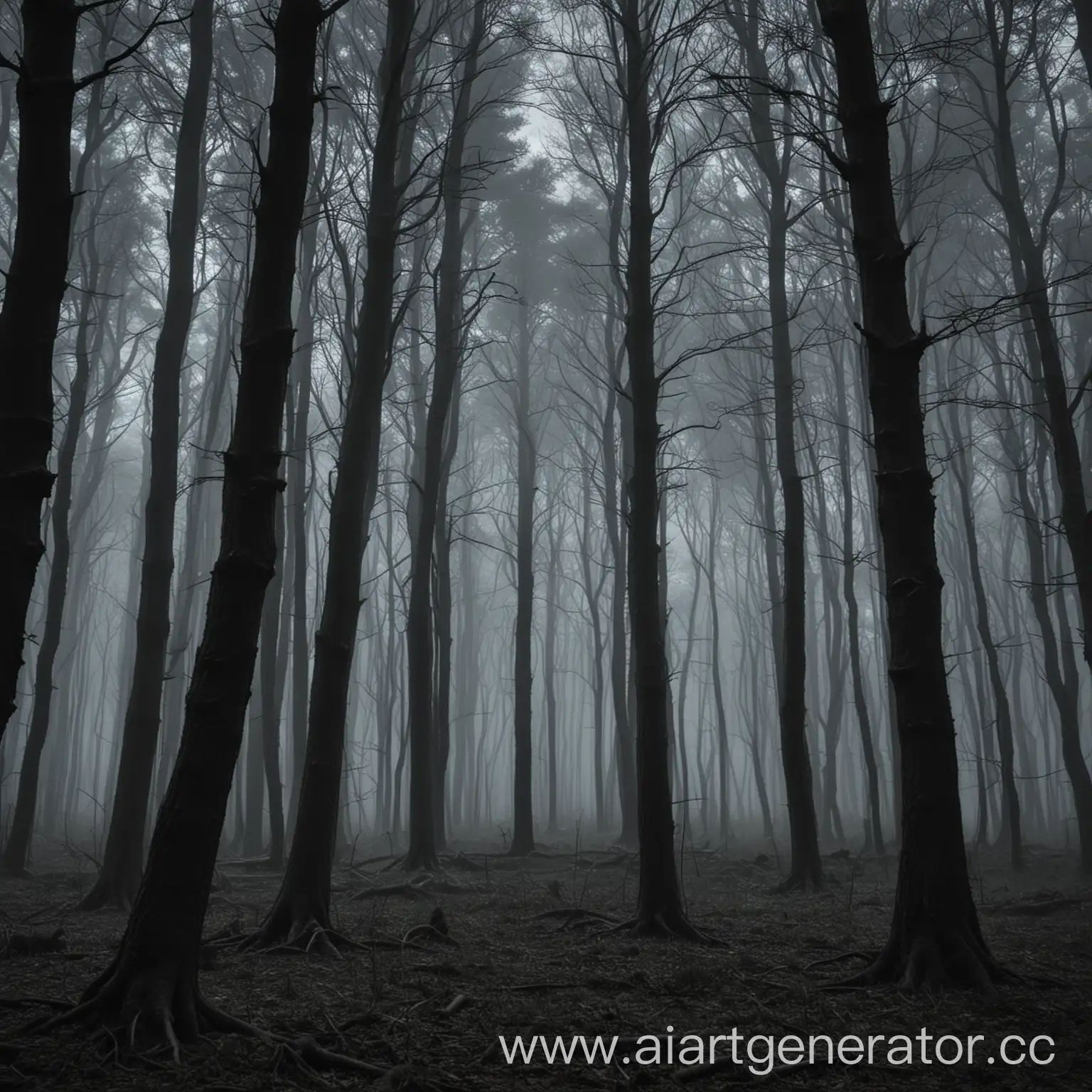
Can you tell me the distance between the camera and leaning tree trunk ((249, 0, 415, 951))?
4.98m

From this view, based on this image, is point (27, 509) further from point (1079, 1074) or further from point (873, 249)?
point (873, 249)

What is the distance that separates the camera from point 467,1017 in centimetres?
331

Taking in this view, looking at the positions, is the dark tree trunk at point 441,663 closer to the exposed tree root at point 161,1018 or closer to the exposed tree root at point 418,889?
the exposed tree root at point 418,889

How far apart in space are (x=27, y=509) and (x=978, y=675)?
19.5 meters

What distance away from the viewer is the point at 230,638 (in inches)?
120

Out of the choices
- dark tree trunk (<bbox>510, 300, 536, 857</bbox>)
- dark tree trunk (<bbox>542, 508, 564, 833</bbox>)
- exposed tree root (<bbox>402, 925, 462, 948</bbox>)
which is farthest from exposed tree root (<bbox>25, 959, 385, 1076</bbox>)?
dark tree trunk (<bbox>542, 508, 564, 833</bbox>)

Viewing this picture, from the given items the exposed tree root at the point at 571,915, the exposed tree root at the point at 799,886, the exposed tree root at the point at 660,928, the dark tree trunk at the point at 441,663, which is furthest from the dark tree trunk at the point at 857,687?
the exposed tree root at the point at 660,928

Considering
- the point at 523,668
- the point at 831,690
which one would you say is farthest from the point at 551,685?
the point at 523,668

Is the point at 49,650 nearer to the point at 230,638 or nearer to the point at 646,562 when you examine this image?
the point at 646,562

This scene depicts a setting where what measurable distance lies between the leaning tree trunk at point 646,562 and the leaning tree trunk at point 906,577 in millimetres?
1648

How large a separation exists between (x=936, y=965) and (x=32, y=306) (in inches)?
167

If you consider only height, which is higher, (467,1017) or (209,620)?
(209,620)

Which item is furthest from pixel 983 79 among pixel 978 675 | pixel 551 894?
pixel 551 894

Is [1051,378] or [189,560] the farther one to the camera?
[189,560]
